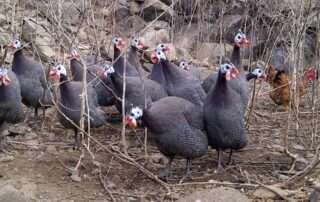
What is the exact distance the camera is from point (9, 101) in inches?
216

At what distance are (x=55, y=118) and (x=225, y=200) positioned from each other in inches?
131

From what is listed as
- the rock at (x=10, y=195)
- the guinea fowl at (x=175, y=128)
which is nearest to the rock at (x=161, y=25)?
the guinea fowl at (x=175, y=128)

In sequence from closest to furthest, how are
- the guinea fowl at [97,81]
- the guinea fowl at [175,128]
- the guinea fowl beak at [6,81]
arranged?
the guinea fowl at [175,128], the guinea fowl beak at [6,81], the guinea fowl at [97,81]

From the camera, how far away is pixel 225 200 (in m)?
3.98

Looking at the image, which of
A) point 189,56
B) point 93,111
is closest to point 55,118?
point 93,111

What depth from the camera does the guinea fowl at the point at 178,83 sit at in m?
6.06

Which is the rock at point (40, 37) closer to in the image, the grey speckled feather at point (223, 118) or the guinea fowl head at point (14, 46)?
the guinea fowl head at point (14, 46)

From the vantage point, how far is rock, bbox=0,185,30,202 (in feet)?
13.9

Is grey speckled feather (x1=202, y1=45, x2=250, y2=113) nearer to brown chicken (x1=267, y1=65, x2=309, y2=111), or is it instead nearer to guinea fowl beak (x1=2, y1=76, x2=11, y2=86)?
brown chicken (x1=267, y1=65, x2=309, y2=111)

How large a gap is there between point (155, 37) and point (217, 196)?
6.82 metres

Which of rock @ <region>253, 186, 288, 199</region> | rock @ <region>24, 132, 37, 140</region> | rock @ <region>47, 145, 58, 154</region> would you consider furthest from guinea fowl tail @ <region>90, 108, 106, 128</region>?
rock @ <region>253, 186, 288, 199</region>

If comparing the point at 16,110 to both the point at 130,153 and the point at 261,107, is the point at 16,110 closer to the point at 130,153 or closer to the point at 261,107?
the point at 130,153

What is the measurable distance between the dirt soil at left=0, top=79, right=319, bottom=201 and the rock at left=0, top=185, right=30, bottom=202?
0.39 ft

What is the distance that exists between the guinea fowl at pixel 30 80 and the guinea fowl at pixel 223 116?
7.52 ft
